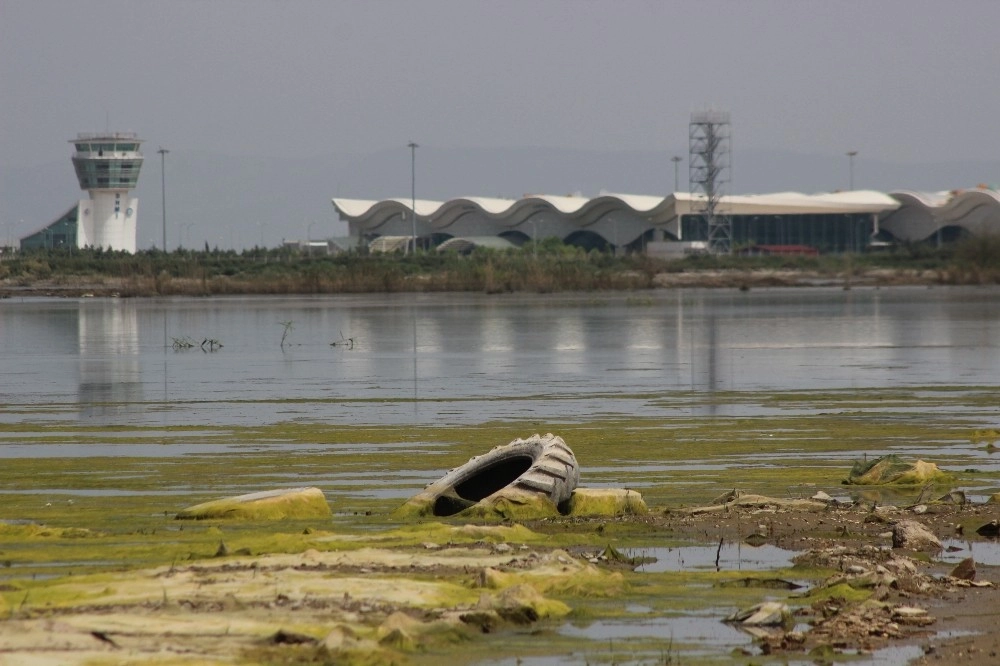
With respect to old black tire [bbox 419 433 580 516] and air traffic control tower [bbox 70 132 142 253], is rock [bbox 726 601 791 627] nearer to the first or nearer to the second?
old black tire [bbox 419 433 580 516]

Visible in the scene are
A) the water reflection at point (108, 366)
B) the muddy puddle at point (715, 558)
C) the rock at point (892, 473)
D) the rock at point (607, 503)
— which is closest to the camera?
the muddy puddle at point (715, 558)

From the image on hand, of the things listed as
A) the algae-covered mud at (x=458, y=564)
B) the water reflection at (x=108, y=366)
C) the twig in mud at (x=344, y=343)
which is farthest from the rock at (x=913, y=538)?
the twig in mud at (x=344, y=343)

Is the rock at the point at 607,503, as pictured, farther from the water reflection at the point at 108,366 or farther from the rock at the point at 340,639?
the water reflection at the point at 108,366

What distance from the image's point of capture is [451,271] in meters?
111

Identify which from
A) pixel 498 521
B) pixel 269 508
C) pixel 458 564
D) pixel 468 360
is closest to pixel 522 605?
pixel 458 564

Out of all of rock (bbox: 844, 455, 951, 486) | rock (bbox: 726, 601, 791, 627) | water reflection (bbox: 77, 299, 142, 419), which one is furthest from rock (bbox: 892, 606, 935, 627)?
water reflection (bbox: 77, 299, 142, 419)

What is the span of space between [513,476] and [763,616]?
5208 millimetres

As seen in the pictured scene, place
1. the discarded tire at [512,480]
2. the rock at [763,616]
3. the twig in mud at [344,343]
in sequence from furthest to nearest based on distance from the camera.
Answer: the twig in mud at [344,343] → the discarded tire at [512,480] → the rock at [763,616]

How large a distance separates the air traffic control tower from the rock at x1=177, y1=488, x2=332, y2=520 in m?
155

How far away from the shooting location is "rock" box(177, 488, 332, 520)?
10.9 meters

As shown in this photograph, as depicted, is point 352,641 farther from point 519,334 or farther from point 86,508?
point 519,334

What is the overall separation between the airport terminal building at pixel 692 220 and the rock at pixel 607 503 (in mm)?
138977

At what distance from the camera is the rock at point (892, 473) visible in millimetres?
12773

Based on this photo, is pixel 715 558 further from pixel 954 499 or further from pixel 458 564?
pixel 954 499
